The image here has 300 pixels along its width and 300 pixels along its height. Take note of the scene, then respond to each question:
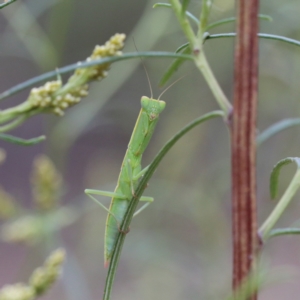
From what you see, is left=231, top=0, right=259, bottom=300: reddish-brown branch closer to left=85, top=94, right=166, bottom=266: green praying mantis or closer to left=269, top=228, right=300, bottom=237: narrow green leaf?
left=269, top=228, right=300, bottom=237: narrow green leaf

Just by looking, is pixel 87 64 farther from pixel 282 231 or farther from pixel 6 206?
pixel 6 206

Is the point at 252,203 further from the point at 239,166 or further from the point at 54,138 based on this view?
the point at 54,138

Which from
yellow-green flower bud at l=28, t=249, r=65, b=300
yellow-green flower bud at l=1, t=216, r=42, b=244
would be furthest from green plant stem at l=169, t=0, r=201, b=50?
yellow-green flower bud at l=1, t=216, r=42, b=244

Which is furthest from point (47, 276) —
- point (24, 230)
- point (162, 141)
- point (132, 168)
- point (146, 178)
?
point (162, 141)

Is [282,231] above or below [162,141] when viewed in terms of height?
below

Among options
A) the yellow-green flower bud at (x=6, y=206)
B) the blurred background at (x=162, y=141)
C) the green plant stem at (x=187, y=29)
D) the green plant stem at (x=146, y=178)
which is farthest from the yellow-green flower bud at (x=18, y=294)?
the blurred background at (x=162, y=141)

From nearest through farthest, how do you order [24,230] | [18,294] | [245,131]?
[245,131]
[18,294]
[24,230]
